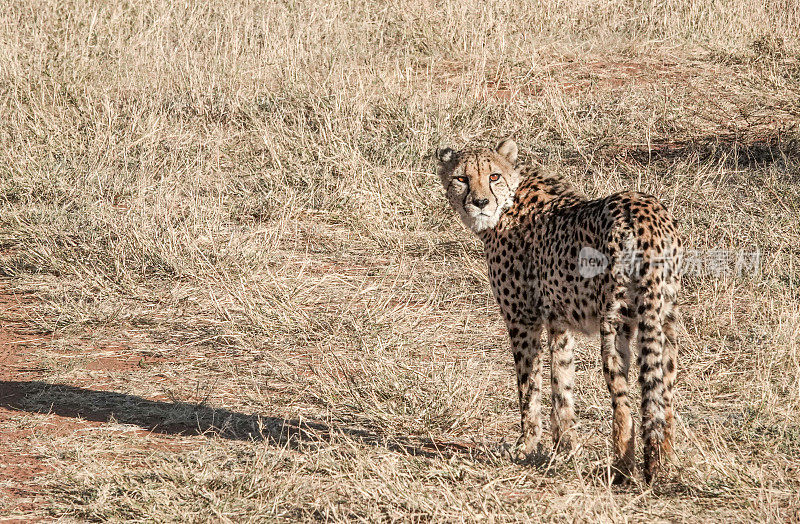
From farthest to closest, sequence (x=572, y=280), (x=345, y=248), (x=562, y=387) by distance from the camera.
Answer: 1. (x=345, y=248)
2. (x=562, y=387)
3. (x=572, y=280)

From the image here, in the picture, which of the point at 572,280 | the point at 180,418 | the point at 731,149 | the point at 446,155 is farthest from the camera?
the point at 731,149

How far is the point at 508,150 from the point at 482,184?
0.28 metres

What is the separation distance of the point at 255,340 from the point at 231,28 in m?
5.10

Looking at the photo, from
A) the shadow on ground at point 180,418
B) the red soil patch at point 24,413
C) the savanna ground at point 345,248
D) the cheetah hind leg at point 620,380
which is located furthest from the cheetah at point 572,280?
the red soil patch at point 24,413

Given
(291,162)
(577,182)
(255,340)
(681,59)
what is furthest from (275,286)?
(681,59)

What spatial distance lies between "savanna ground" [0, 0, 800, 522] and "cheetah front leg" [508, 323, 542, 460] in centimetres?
16

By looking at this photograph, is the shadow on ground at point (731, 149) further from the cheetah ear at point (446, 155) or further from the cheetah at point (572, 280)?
the cheetah at point (572, 280)

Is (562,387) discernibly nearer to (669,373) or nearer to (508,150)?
(669,373)

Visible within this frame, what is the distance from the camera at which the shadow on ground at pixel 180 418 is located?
4.09m

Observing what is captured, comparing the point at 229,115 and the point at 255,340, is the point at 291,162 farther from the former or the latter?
the point at 255,340

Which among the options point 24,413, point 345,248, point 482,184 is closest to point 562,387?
point 482,184

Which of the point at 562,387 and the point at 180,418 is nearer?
the point at 562,387

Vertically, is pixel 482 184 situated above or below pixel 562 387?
above

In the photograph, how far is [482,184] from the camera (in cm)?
422
